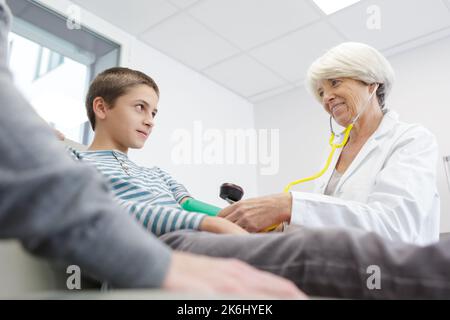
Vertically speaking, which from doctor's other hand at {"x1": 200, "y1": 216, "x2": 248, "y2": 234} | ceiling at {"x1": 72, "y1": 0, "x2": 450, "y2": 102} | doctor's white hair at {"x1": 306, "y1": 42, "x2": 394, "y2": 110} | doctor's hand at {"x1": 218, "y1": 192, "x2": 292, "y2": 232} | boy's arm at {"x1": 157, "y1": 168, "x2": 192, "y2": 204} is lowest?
doctor's other hand at {"x1": 200, "y1": 216, "x2": 248, "y2": 234}

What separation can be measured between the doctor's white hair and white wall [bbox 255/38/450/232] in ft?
2.67

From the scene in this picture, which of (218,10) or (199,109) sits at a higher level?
(218,10)

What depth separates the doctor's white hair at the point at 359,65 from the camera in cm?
138

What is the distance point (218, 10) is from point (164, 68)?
62 cm

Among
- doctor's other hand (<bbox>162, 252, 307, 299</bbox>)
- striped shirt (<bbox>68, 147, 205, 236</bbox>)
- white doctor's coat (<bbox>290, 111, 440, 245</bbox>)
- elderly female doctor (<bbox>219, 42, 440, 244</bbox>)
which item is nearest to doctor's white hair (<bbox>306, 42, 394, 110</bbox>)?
elderly female doctor (<bbox>219, 42, 440, 244</bbox>)

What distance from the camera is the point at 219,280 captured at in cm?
34

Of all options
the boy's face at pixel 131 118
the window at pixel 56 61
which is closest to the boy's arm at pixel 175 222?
the boy's face at pixel 131 118

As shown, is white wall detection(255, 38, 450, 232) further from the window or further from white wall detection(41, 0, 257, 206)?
the window

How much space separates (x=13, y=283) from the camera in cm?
57

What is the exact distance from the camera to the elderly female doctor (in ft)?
3.17

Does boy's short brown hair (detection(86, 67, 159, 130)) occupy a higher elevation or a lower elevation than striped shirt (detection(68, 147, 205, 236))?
higher

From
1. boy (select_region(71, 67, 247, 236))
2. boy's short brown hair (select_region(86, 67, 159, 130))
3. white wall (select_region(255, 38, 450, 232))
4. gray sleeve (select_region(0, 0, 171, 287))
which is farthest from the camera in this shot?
white wall (select_region(255, 38, 450, 232))

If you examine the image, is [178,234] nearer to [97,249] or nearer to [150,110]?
[97,249]
